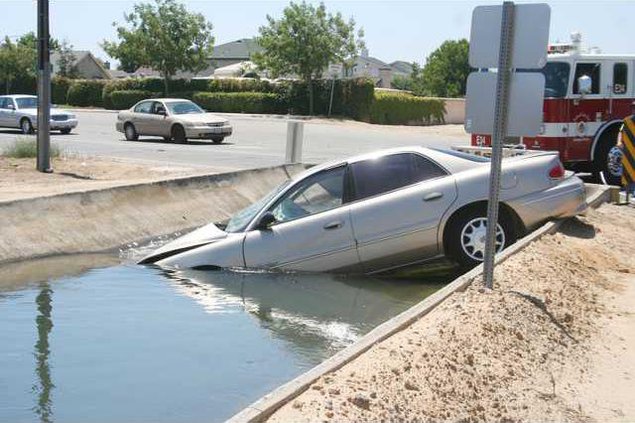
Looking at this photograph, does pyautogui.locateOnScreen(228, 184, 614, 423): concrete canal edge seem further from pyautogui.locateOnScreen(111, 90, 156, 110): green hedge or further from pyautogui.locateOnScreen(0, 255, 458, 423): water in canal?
pyautogui.locateOnScreen(111, 90, 156, 110): green hedge

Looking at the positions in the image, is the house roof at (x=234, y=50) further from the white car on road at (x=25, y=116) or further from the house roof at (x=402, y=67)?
the white car on road at (x=25, y=116)

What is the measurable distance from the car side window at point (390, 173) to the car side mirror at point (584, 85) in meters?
7.42

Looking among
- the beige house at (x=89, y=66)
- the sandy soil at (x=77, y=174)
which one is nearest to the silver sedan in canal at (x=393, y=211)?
the sandy soil at (x=77, y=174)

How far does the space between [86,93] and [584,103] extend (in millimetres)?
51532

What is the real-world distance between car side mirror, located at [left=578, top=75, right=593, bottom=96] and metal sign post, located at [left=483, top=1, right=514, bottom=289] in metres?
9.44

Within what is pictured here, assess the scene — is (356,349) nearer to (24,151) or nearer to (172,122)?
(24,151)

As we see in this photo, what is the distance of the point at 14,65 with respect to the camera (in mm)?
67875

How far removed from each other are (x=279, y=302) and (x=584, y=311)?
3.07 meters

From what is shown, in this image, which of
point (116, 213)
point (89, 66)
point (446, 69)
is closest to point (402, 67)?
point (446, 69)

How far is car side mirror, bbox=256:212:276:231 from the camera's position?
9.39 m

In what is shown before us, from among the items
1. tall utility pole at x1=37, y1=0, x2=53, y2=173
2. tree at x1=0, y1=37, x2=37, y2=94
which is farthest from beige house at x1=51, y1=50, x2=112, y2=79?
tall utility pole at x1=37, y1=0, x2=53, y2=173

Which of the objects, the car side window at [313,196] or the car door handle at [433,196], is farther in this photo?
the car side window at [313,196]

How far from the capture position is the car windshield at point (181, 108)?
29.2 meters

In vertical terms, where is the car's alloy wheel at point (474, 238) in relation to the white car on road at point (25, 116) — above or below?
below
